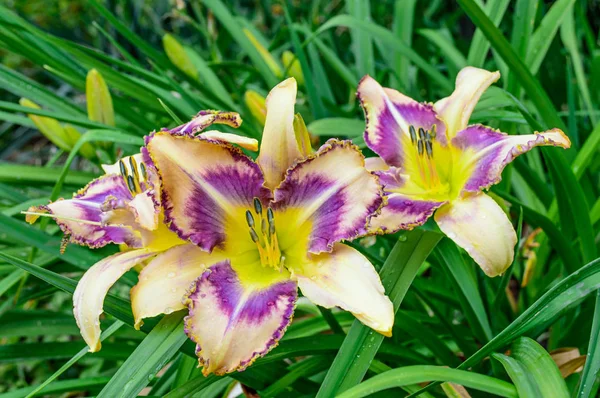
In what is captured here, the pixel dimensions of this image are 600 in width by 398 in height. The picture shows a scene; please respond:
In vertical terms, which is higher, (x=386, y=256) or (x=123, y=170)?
(x=123, y=170)

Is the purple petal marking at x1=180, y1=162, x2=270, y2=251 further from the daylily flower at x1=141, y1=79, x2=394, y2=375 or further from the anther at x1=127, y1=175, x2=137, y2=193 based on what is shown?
the anther at x1=127, y1=175, x2=137, y2=193

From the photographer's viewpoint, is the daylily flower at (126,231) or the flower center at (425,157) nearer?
the daylily flower at (126,231)

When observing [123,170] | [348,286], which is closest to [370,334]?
[348,286]

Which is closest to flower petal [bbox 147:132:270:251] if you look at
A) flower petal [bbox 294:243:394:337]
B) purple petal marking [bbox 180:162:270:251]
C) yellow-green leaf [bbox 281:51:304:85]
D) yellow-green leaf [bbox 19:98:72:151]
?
purple petal marking [bbox 180:162:270:251]

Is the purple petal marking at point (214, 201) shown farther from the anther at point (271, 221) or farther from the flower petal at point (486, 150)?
the flower petal at point (486, 150)

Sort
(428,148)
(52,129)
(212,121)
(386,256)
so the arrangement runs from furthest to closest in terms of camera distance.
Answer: (52,129) → (386,256) → (428,148) → (212,121)

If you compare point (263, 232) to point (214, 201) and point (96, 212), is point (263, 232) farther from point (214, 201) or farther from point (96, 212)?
point (96, 212)

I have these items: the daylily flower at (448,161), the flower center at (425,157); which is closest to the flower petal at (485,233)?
the daylily flower at (448,161)
